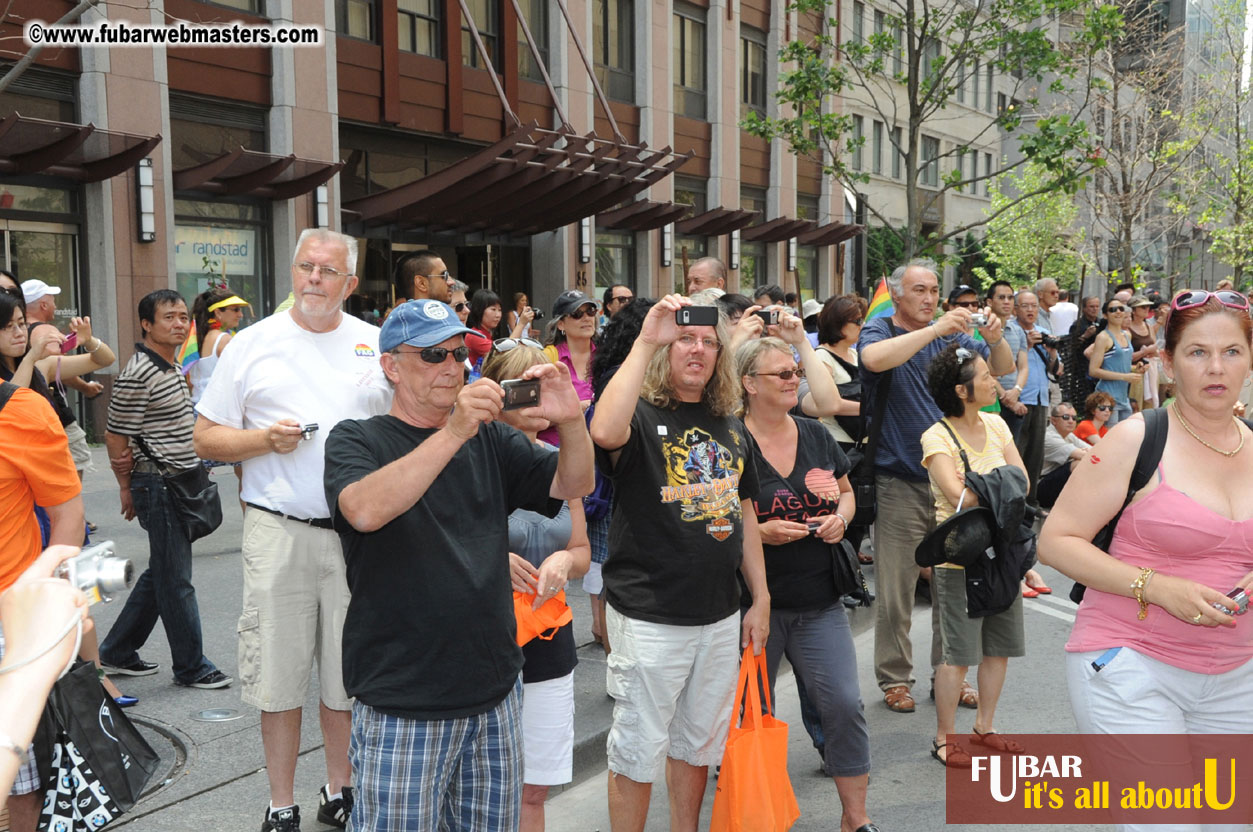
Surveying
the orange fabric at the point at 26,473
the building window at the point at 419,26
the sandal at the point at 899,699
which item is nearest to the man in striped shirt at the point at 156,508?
the orange fabric at the point at 26,473

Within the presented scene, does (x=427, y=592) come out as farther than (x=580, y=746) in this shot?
No

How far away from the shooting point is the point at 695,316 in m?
3.96

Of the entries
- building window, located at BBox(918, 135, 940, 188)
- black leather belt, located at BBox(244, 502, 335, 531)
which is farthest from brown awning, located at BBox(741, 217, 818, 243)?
black leather belt, located at BBox(244, 502, 335, 531)

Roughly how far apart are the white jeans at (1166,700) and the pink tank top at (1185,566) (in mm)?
34

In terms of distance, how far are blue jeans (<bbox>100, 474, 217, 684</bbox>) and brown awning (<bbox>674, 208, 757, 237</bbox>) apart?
71.8ft

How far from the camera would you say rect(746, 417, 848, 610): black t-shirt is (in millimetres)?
4586

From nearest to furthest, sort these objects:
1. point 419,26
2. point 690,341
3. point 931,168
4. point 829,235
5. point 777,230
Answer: point 690,341, point 419,26, point 777,230, point 829,235, point 931,168

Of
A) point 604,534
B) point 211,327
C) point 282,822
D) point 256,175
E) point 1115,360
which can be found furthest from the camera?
point 256,175

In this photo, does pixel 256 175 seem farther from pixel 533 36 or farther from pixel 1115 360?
pixel 1115 360

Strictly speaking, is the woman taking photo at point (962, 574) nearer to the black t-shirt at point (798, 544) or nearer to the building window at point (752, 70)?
the black t-shirt at point (798, 544)

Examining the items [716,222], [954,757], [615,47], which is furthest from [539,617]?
[716,222]

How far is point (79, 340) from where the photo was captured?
6.34m

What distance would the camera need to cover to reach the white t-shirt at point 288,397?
4.26 metres

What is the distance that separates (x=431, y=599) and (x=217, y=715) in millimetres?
2795
